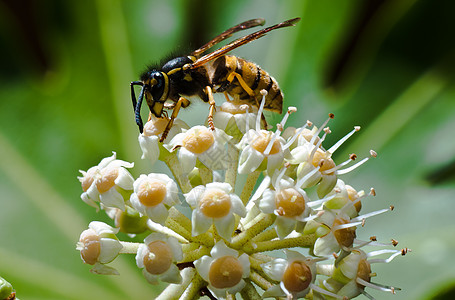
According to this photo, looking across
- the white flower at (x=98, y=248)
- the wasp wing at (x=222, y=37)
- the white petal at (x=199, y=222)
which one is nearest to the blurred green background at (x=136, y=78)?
the wasp wing at (x=222, y=37)

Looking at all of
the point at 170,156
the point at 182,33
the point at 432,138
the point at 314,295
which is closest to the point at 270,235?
the point at 314,295

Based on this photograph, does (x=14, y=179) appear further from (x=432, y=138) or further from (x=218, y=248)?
(x=432, y=138)

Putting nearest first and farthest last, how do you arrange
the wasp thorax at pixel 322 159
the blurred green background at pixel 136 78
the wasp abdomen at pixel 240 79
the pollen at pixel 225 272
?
the pollen at pixel 225 272, the wasp thorax at pixel 322 159, the wasp abdomen at pixel 240 79, the blurred green background at pixel 136 78

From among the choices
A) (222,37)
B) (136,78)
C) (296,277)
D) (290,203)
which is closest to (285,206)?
(290,203)

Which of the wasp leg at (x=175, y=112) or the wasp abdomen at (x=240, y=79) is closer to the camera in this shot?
the wasp leg at (x=175, y=112)

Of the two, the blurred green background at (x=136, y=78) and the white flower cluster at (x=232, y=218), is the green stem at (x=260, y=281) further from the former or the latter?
the blurred green background at (x=136, y=78)

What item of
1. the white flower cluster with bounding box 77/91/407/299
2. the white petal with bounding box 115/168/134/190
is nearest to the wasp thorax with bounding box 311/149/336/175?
the white flower cluster with bounding box 77/91/407/299

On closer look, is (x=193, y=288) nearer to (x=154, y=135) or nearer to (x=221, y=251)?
(x=221, y=251)

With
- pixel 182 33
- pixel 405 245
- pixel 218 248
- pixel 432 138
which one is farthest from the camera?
pixel 182 33
